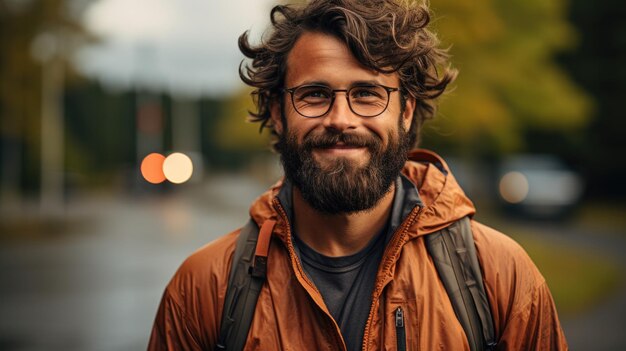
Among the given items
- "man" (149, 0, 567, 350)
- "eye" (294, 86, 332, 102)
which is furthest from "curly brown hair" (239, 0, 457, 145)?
"eye" (294, 86, 332, 102)

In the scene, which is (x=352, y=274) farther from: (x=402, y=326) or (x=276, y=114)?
(x=276, y=114)

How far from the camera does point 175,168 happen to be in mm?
39375

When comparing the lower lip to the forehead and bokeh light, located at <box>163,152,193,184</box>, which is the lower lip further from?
bokeh light, located at <box>163,152,193,184</box>

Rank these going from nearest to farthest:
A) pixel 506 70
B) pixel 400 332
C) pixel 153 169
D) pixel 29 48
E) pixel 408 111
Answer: pixel 400 332
pixel 408 111
pixel 506 70
pixel 29 48
pixel 153 169

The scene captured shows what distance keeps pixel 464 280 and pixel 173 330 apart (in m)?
1.03

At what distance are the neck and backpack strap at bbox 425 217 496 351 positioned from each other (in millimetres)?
215

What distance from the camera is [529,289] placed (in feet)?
8.36

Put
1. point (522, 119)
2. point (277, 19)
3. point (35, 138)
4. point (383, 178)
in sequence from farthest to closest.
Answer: point (35, 138), point (522, 119), point (277, 19), point (383, 178)

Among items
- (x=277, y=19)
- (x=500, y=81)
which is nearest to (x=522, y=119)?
(x=500, y=81)

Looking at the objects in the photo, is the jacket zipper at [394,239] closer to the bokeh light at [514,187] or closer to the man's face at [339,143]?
the man's face at [339,143]

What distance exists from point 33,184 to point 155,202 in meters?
6.30

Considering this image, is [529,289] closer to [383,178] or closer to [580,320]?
[383,178]

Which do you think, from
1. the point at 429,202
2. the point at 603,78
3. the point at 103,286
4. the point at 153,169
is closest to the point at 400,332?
the point at 429,202

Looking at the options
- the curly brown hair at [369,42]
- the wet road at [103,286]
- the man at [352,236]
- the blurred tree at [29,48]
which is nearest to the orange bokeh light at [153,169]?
the blurred tree at [29,48]
